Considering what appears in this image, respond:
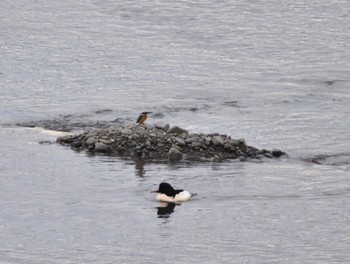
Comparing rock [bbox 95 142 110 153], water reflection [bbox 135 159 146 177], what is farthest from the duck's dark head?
rock [bbox 95 142 110 153]

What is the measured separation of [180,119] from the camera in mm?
29422

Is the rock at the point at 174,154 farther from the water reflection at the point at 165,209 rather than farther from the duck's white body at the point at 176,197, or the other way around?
the water reflection at the point at 165,209

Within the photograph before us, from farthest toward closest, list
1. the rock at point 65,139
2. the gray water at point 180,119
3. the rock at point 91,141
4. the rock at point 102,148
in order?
1. the rock at point 65,139
2. the rock at point 91,141
3. the rock at point 102,148
4. the gray water at point 180,119

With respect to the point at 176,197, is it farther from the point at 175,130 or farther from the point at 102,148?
the point at 175,130

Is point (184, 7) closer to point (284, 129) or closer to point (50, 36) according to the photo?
point (50, 36)

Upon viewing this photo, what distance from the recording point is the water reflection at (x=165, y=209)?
69.0ft

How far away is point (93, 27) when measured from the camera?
143 ft

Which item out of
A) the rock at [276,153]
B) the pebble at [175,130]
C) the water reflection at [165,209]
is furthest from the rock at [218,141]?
the water reflection at [165,209]

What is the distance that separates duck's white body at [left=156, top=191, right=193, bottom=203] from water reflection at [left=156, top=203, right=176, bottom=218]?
0.26 feet

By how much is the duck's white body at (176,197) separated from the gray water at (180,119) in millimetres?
192

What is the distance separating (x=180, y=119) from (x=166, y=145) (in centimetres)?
422

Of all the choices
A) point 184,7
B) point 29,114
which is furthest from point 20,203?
point 184,7

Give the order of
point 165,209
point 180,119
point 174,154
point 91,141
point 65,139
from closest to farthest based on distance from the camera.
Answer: point 165,209
point 174,154
point 91,141
point 65,139
point 180,119

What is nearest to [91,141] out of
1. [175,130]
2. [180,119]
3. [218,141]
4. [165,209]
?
[175,130]
